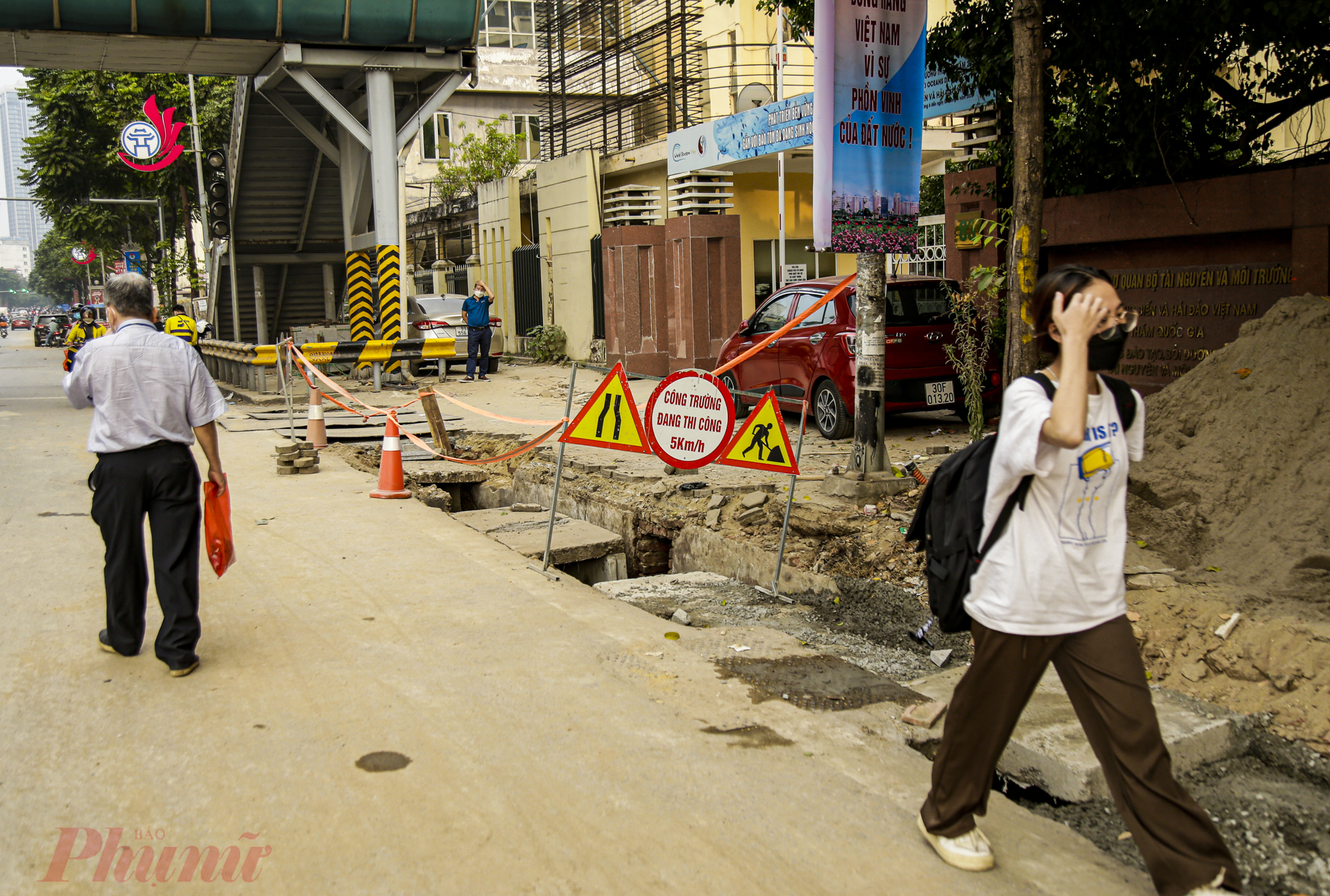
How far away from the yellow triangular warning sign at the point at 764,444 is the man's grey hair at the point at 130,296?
3.16m

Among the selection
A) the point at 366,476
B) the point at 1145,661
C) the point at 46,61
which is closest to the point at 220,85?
the point at 46,61

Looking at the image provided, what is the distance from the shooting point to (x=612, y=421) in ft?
21.3

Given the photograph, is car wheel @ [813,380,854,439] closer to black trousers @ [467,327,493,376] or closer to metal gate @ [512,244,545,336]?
black trousers @ [467,327,493,376]

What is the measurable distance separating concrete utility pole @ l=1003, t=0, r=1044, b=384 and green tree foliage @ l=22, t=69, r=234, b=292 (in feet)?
102

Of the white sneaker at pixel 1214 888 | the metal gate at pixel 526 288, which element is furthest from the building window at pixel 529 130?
the white sneaker at pixel 1214 888

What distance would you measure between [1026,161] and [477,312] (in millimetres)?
15238

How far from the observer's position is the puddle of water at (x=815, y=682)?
4582mm

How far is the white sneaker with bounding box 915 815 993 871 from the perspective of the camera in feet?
10.3

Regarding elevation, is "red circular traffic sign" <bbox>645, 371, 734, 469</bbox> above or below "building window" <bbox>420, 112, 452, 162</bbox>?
below

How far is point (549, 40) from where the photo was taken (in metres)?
24.8

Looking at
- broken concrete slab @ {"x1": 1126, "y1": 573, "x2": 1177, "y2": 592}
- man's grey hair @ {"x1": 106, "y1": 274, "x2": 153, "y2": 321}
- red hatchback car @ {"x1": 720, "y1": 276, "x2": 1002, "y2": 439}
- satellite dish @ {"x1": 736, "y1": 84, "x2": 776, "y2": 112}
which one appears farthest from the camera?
satellite dish @ {"x1": 736, "y1": 84, "x2": 776, "y2": 112}

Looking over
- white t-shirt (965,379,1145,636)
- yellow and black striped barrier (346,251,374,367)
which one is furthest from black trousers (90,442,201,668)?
yellow and black striped barrier (346,251,374,367)

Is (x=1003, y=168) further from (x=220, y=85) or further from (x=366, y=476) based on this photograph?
(x=220, y=85)

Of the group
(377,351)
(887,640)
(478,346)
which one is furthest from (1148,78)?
(478,346)
